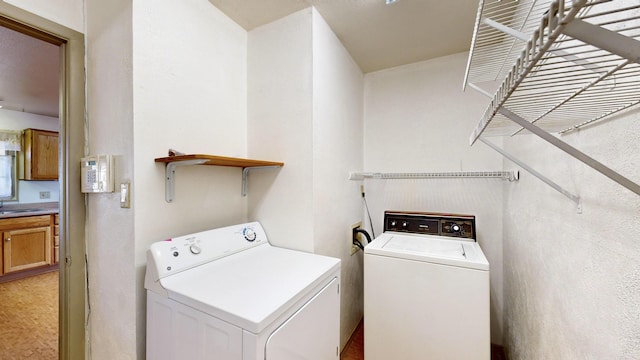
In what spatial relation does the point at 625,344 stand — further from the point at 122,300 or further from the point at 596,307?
the point at 122,300

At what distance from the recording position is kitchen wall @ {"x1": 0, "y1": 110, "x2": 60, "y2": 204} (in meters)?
3.68

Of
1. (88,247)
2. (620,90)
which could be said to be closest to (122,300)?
(88,247)

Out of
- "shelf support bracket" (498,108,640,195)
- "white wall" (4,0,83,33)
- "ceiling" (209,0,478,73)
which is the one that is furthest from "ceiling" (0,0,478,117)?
"shelf support bracket" (498,108,640,195)

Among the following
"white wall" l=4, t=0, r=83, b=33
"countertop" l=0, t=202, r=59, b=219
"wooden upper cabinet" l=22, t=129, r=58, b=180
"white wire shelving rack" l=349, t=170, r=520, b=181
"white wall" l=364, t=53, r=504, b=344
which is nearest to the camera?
"white wall" l=4, t=0, r=83, b=33

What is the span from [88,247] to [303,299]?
1.34m

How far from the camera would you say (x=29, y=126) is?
385 centimetres

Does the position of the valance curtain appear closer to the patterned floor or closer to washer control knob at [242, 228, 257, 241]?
the patterned floor

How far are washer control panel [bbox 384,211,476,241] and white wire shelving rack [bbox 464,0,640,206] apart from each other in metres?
1.15

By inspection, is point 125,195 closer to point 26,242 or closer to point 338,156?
point 338,156

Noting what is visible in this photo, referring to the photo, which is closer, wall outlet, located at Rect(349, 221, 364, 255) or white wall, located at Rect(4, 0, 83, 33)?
white wall, located at Rect(4, 0, 83, 33)

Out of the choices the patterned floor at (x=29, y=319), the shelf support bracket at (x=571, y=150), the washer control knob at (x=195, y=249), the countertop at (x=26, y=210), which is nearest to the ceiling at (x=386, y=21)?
the shelf support bracket at (x=571, y=150)

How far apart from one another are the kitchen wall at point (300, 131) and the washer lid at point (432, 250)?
1.25 ft

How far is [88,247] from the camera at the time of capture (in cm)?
146

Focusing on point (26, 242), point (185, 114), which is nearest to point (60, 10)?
point (185, 114)
